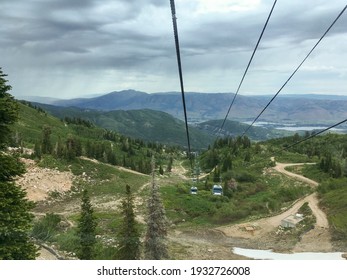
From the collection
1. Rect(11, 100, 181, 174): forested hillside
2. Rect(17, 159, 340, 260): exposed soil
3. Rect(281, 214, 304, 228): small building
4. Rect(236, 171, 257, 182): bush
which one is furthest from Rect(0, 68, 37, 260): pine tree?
Rect(236, 171, 257, 182): bush

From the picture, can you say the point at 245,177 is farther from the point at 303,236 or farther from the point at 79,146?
the point at 79,146

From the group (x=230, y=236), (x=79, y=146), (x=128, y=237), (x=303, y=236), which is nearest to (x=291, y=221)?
(x=303, y=236)

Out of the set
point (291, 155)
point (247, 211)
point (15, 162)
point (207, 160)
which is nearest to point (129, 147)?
point (207, 160)

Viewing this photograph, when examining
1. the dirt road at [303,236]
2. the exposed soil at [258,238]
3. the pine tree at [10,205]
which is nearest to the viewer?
the pine tree at [10,205]

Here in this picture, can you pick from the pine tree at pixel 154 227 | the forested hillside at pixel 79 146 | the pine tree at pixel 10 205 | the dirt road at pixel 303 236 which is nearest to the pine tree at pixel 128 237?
the pine tree at pixel 154 227

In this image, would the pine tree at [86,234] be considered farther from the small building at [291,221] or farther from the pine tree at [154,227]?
the small building at [291,221]
